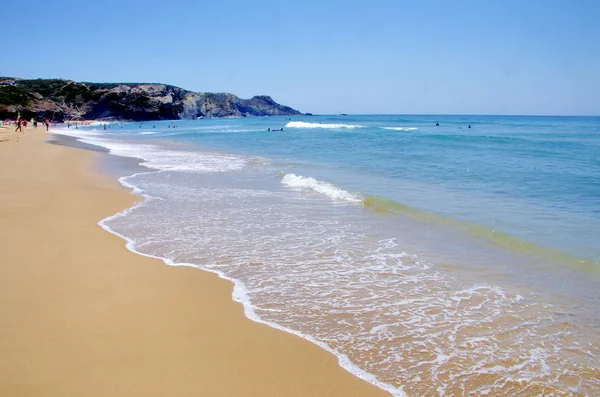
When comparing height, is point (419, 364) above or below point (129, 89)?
below

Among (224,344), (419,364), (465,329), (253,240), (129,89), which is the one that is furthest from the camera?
(129,89)

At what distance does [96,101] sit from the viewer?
359ft

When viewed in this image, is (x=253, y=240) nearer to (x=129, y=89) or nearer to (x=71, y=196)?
(x=71, y=196)

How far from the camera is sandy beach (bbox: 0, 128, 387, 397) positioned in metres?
3.34

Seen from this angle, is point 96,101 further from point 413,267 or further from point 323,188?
point 413,267

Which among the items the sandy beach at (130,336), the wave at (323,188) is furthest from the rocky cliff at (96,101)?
the sandy beach at (130,336)

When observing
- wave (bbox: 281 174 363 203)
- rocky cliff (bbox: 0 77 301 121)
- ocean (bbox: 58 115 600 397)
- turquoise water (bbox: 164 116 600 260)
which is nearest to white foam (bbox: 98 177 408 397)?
ocean (bbox: 58 115 600 397)

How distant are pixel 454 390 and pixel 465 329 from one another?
3.69 feet

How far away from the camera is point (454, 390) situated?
3398 mm

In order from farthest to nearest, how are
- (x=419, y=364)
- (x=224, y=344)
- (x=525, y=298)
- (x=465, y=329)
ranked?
(x=525, y=298)
(x=465, y=329)
(x=224, y=344)
(x=419, y=364)

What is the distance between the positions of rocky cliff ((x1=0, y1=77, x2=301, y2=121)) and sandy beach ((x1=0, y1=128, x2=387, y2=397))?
277ft

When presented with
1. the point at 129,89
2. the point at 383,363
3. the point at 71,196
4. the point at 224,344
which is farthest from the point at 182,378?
the point at 129,89

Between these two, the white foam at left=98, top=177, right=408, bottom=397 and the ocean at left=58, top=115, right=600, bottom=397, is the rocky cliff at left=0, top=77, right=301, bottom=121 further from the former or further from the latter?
the white foam at left=98, top=177, right=408, bottom=397

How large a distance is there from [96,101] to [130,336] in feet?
388
